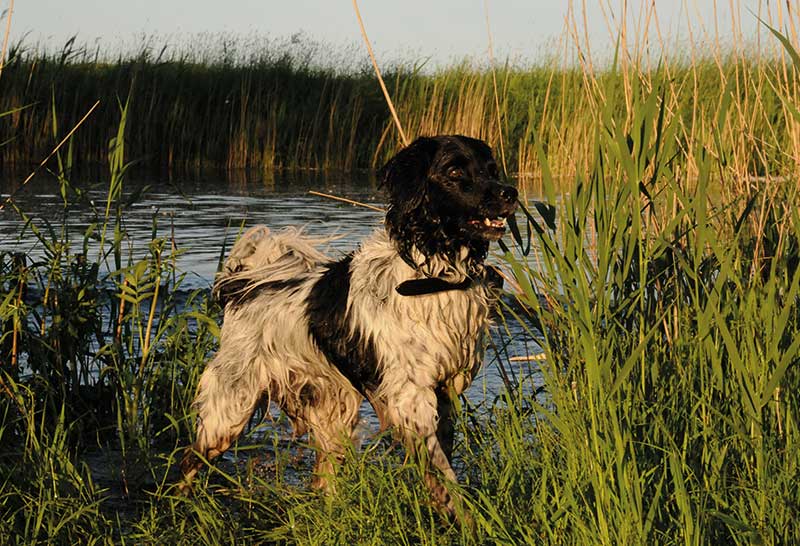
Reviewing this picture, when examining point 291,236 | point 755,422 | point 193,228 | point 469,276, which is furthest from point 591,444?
point 193,228

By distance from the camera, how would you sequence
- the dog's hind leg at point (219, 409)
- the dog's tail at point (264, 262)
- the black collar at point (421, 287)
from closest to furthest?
the black collar at point (421, 287)
the dog's hind leg at point (219, 409)
the dog's tail at point (264, 262)

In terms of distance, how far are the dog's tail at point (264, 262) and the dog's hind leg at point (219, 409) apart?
0.35 metres

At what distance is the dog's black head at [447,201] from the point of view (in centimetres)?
392

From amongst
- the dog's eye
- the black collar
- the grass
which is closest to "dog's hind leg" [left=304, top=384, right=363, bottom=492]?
the grass

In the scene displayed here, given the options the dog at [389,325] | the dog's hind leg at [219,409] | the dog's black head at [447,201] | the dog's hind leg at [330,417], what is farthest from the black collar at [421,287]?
the dog's hind leg at [219,409]

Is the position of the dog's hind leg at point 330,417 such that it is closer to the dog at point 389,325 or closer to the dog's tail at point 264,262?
the dog at point 389,325

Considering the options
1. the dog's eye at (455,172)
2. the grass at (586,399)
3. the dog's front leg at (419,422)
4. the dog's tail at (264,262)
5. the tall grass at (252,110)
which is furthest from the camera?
the tall grass at (252,110)

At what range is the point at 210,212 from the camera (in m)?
13.6

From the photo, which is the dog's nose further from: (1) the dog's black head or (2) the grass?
(2) the grass

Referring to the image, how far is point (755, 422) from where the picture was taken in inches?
115

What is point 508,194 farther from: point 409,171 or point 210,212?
point 210,212

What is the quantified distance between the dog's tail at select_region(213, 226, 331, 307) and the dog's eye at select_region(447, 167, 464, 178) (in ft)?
2.76

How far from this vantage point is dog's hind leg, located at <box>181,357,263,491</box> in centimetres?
434

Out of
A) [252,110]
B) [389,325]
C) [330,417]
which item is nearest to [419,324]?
[389,325]
